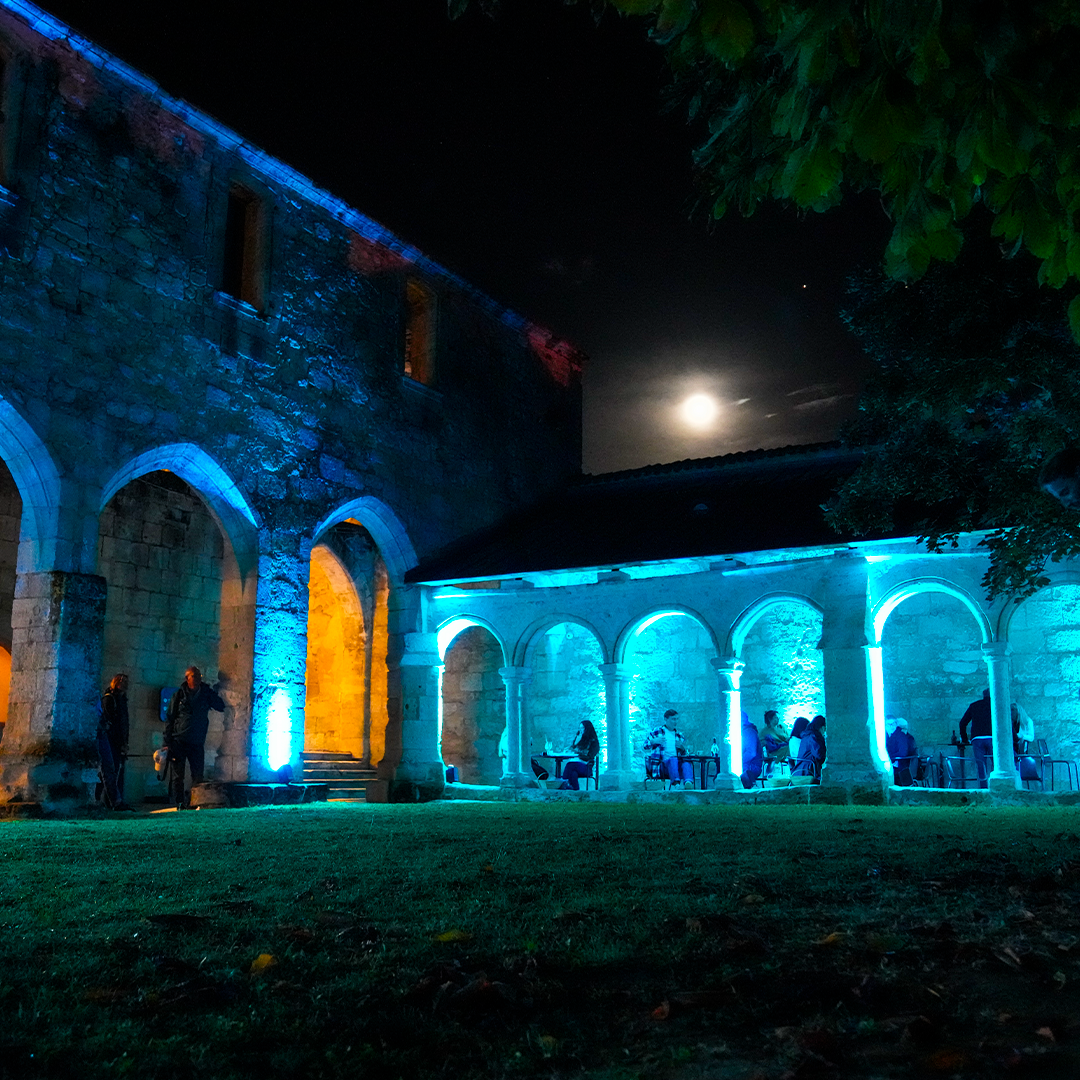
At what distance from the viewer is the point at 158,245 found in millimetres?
12680

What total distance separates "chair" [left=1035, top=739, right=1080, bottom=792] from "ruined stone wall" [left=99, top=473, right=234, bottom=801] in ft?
35.6

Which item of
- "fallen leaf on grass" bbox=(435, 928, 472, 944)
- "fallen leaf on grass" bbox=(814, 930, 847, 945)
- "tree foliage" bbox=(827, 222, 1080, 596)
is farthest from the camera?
"tree foliage" bbox=(827, 222, 1080, 596)

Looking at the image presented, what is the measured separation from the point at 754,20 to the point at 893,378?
529 cm

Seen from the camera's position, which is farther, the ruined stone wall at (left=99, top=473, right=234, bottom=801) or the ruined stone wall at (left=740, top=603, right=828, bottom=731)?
the ruined stone wall at (left=740, top=603, right=828, bottom=731)

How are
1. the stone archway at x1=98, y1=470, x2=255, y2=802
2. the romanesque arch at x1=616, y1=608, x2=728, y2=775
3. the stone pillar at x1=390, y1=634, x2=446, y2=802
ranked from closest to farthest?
the stone archway at x1=98, y1=470, x2=255, y2=802, the stone pillar at x1=390, y1=634, x2=446, y2=802, the romanesque arch at x1=616, y1=608, x2=728, y2=775

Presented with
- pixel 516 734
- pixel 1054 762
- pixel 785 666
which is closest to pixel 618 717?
pixel 516 734

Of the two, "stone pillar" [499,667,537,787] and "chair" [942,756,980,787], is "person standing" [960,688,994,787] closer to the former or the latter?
"chair" [942,756,980,787]

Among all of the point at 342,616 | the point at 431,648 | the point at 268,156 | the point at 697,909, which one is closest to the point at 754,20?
the point at 697,909

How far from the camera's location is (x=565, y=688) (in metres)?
20.2

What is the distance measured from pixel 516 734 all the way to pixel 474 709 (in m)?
4.29

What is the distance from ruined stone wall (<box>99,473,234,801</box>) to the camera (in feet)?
46.8

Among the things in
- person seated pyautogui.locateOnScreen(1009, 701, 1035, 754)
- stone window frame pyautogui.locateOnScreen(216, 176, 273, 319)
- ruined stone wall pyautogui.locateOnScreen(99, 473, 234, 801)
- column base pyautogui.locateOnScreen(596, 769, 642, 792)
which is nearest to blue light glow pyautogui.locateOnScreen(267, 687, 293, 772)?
ruined stone wall pyautogui.locateOnScreen(99, 473, 234, 801)

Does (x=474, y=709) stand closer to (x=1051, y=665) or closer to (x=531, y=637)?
(x=531, y=637)

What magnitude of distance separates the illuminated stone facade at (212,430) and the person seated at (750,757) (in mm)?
4495
